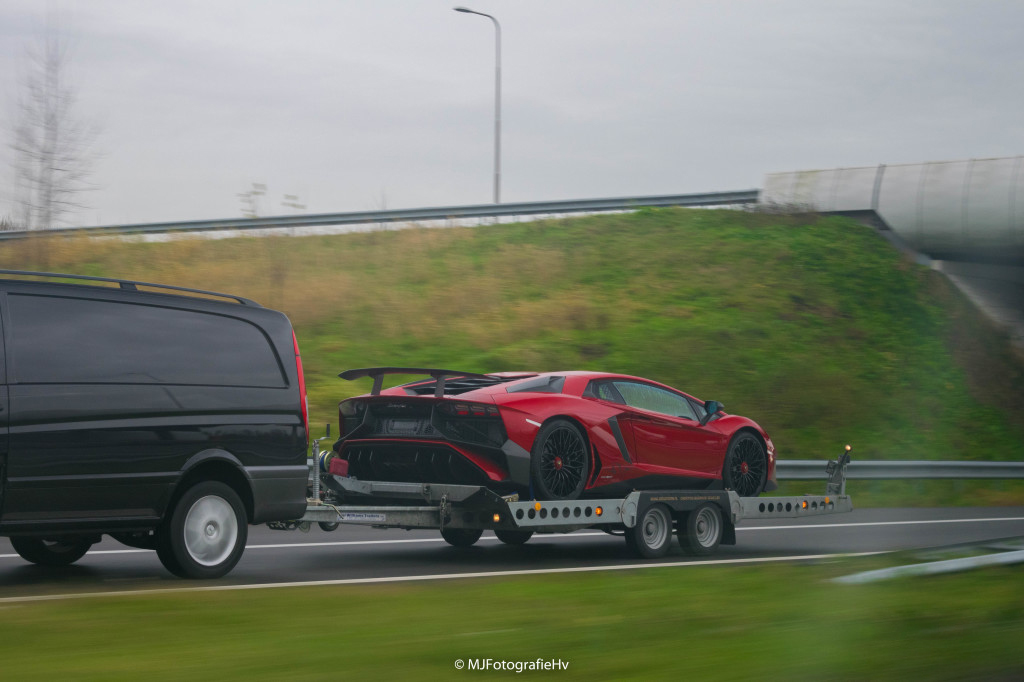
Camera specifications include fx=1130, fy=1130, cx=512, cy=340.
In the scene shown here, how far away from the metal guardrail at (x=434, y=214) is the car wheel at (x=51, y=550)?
13933 millimetres

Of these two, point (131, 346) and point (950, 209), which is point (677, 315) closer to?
point (950, 209)

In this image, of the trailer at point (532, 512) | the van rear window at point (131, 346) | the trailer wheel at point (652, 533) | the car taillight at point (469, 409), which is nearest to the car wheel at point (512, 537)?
the trailer at point (532, 512)

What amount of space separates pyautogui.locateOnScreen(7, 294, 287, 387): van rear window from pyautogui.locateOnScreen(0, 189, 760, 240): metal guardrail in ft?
48.0

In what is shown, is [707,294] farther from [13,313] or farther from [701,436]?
[13,313]

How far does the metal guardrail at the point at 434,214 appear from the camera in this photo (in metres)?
23.9

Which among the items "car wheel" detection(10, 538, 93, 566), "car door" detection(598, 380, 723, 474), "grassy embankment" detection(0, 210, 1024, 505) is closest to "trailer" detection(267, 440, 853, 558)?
"car door" detection(598, 380, 723, 474)

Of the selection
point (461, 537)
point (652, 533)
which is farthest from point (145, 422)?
point (652, 533)

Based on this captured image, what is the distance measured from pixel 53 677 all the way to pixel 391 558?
520cm

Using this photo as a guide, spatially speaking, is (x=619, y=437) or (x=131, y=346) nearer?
(x=131, y=346)

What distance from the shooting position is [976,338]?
24.8 m

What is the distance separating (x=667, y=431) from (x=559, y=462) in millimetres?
1416

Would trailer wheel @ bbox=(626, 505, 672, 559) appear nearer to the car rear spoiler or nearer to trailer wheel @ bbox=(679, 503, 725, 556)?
trailer wheel @ bbox=(679, 503, 725, 556)

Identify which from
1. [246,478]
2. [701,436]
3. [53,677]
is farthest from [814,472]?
[53,677]

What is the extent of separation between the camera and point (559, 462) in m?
9.25
